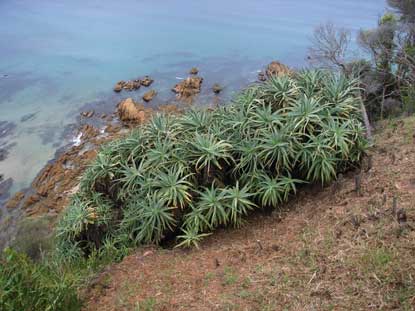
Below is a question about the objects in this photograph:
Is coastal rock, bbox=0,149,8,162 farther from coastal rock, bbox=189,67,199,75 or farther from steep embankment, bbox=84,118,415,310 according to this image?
steep embankment, bbox=84,118,415,310

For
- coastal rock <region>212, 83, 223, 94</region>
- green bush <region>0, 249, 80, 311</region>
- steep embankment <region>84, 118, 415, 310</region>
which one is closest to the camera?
green bush <region>0, 249, 80, 311</region>

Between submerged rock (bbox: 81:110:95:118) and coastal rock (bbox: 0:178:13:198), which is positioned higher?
submerged rock (bbox: 81:110:95:118)

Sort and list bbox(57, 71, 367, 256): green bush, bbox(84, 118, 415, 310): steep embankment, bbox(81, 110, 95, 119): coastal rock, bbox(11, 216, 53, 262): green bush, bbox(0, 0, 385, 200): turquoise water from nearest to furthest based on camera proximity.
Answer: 1. bbox(84, 118, 415, 310): steep embankment
2. bbox(57, 71, 367, 256): green bush
3. bbox(11, 216, 53, 262): green bush
4. bbox(81, 110, 95, 119): coastal rock
5. bbox(0, 0, 385, 200): turquoise water

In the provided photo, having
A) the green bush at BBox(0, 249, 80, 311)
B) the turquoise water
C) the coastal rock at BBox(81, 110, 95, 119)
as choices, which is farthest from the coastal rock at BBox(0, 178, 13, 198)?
the green bush at BBox(0, 249, 80, 311)

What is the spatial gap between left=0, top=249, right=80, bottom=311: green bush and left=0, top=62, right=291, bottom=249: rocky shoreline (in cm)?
646

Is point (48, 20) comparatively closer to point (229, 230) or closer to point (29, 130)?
point (29, 130)

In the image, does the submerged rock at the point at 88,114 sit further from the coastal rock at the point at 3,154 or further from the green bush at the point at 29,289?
the green bush at the point at 29,289

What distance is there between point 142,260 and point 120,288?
0.66 m

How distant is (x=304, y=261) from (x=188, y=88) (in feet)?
44.8

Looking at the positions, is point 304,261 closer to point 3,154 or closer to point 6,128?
point 3,154

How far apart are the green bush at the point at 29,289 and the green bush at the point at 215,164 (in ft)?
5.83

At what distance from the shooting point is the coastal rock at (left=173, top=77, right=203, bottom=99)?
56.6 feet

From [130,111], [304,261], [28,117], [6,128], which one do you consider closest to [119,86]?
[130,111]

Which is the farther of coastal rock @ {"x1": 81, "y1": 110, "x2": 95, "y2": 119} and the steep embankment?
coastal rock @ {"x1": 81, "y1": 110, "x2": 95, "y2": 119}
